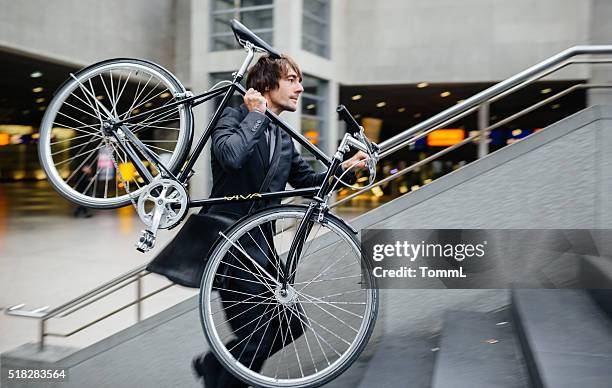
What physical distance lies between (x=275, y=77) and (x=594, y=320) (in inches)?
88.6

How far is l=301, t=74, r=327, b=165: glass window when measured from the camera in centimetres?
1494

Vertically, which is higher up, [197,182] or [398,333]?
[197,182]

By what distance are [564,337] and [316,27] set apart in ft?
44.5

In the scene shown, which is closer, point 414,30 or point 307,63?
point 307,63

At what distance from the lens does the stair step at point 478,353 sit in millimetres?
2938

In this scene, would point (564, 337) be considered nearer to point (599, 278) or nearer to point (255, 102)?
point (599, 278)

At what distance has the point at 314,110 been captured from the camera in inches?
607

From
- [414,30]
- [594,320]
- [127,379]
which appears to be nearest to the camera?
[594,320]

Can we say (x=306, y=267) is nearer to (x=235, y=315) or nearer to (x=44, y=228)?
(x=235, y=315)

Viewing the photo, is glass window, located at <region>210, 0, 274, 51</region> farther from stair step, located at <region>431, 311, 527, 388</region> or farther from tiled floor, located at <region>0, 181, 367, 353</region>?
stair step, located at <region>431, 311, 527, 388</region>

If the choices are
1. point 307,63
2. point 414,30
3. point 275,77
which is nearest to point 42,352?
point 275,77

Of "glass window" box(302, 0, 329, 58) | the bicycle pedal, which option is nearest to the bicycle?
the bicycle pedal

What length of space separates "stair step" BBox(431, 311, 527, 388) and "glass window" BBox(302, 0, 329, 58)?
12.0 m

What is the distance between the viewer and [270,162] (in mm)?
2615
